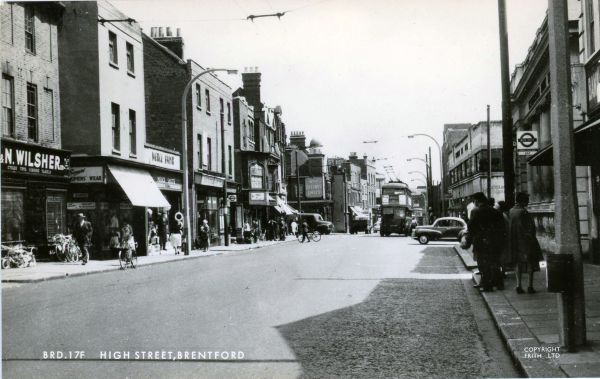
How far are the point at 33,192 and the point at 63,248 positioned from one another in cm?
231

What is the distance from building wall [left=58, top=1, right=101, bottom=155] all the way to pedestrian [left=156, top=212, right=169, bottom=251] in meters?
7.16

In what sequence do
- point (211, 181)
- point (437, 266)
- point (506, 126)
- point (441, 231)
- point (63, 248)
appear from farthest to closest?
1. point (441, 231)
2. point (211, 181)
3. point (63, 248)
4. point (437, 266)
5. point (506, 126)

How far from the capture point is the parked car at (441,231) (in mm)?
36562

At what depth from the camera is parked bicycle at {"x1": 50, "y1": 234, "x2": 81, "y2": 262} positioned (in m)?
20.6

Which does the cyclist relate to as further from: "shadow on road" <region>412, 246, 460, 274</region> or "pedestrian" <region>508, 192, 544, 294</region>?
"pedestrian" <region>508, 192, 544, 294</region>

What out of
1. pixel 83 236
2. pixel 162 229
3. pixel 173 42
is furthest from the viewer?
pixel 173 42

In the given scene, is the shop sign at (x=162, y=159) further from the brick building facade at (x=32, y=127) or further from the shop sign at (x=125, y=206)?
the brick building facade at (x=32, y=127)

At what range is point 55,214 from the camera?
21.4 metres

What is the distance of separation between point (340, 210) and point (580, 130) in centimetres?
7234

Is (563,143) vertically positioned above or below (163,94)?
below

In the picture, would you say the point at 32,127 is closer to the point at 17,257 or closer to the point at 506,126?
the point at 17,257

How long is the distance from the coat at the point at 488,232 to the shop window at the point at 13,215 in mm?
13178

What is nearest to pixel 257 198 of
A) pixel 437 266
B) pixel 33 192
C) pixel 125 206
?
pixel 125 206

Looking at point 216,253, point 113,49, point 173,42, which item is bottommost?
point 216,253
